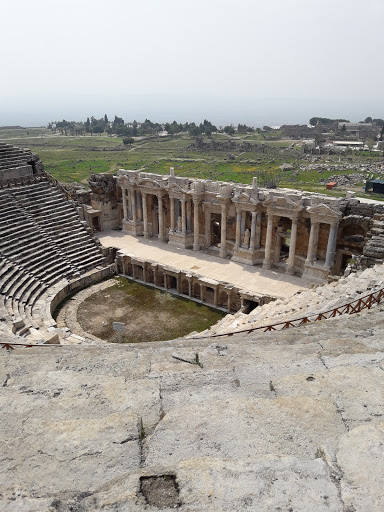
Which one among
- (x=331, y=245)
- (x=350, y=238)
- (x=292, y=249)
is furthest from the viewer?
(x=292, y=249)

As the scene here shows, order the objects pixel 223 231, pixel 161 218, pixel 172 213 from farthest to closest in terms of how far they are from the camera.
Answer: pixel 161 218 < pixel 172 213 < pixel 223 231

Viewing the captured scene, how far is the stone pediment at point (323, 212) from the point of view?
75.5 feet

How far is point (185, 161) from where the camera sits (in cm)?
8781

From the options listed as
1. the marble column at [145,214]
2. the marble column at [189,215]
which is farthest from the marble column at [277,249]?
the marble column at [145,214]

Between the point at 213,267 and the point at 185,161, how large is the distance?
6473cm

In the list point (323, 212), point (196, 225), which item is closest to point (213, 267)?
point (196, 225)

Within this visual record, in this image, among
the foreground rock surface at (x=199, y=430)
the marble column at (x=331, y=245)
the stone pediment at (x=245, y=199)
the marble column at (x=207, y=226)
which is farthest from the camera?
the marble column at (x=207, y=226)

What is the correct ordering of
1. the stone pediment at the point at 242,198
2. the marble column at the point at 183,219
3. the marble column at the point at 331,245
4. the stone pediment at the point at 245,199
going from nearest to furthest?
the marble column at the point at 331,245, the stone pediment at the point at 245,199, the stone pediment at the point at 242,198, the marble column at the point at 183,219

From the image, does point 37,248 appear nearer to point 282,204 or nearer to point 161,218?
point 161,218

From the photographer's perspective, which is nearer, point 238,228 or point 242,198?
point 242,198

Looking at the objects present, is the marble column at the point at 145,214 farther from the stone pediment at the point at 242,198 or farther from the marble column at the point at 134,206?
the stone pediment at the point at 242,198

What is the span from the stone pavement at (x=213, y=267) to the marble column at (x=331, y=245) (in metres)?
1.72

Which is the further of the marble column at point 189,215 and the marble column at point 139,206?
the marble column at point 139,206

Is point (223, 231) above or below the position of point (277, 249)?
above
